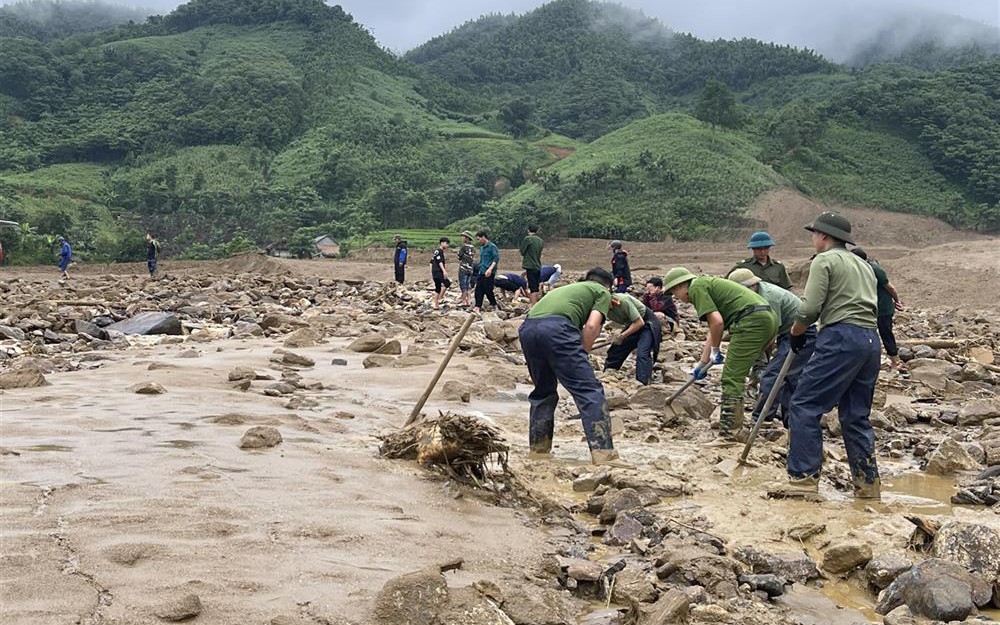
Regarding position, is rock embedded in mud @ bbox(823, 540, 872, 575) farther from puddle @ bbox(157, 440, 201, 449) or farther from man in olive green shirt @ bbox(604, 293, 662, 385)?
man in olive green shirt @ bbox(604, 293, 662, 385)

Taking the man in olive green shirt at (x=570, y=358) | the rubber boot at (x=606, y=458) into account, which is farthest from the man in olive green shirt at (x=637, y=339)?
the rubber boot at (x=606, y=458)

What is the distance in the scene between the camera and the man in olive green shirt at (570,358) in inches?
250

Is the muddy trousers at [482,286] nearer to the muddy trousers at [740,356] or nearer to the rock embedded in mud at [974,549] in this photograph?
the muddy trousers at [740,356]

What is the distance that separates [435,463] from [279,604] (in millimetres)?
2175

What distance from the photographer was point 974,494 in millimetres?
5504

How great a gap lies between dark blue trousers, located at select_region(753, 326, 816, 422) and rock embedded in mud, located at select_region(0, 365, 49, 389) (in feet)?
19.3

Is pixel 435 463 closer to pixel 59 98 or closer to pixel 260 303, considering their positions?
pixel 260 303

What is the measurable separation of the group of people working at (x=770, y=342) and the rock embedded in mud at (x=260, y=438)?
5.86 feet

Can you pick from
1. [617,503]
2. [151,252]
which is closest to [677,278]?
[617,503]

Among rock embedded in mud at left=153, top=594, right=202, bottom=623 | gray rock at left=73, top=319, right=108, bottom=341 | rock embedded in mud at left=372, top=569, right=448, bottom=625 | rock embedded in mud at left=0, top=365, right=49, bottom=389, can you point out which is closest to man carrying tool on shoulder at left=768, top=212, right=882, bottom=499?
rock embedded in mud at left=372, top=569, right=448, bottom=625

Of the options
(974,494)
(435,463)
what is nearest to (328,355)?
(435,463)

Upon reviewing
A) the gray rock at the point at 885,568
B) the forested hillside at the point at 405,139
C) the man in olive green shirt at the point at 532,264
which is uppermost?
the forested hillside at the point at 405,139

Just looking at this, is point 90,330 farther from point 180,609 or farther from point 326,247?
point 326,247

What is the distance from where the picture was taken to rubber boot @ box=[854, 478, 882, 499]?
5.59 meters
